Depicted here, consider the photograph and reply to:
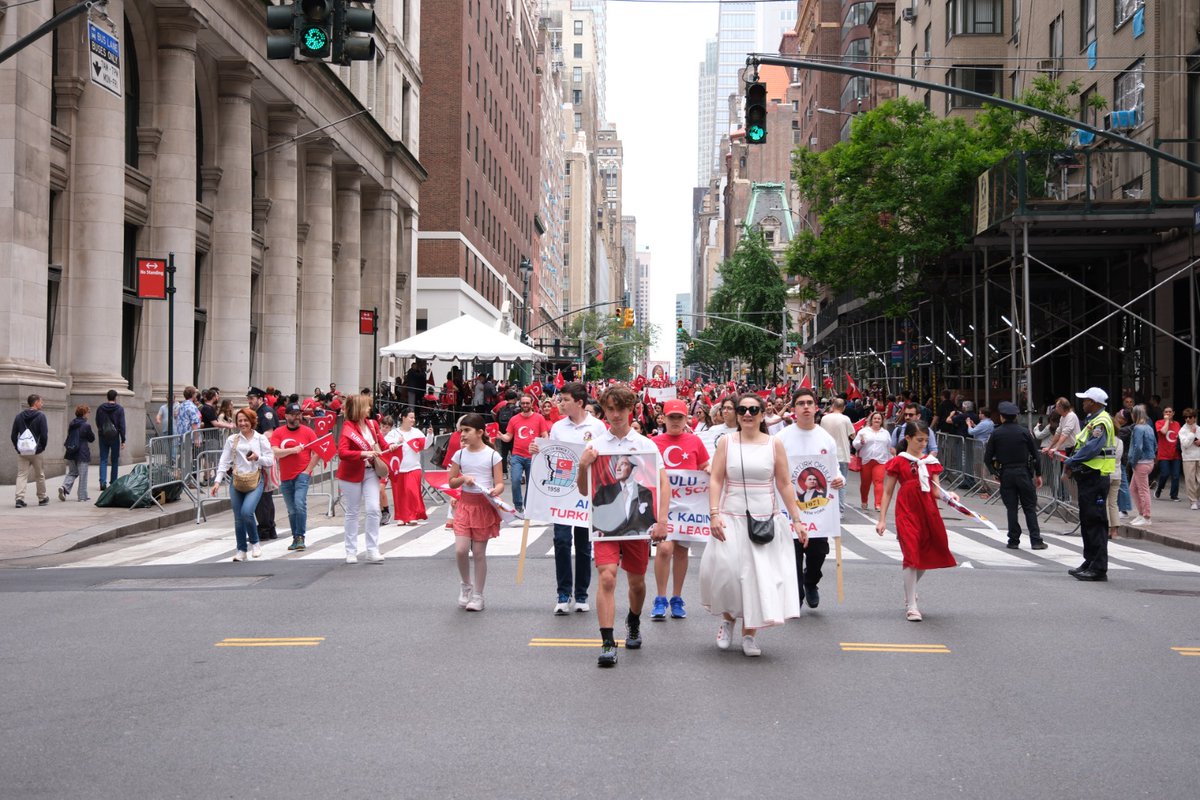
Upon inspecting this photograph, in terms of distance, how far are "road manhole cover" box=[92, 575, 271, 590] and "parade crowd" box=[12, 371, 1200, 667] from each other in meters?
1.49

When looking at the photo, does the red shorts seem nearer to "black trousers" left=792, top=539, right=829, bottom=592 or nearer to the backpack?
"black trousers" left=792, top=539, right=829, bottom=592

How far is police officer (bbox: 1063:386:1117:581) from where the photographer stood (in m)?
13.4

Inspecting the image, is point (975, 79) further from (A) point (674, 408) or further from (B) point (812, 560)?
(A) point (674, 408)

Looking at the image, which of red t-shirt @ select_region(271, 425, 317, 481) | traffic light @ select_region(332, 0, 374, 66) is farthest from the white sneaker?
red t-shirt @ select_region(271, 425, 317, 481)

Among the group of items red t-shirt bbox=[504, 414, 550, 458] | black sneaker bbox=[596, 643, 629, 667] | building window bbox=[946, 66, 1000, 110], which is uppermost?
building window bbox=[946, 66, 1000, 110]

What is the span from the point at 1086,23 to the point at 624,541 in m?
31.9

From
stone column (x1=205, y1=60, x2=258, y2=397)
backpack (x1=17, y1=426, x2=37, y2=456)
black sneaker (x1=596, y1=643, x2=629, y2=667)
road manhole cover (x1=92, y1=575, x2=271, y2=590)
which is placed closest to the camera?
black sneaker (x1=596, y1=643, x2=629, y2=667)

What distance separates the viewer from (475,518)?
1096 centimetres

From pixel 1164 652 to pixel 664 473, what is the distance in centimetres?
395

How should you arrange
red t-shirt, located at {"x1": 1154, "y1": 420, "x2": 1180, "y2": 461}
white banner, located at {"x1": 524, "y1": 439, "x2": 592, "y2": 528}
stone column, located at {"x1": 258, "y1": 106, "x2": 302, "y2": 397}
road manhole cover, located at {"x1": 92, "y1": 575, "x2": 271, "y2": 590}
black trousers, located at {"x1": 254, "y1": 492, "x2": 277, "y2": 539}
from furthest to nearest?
stone column, located at {"x1": 258, "y1": 106, "x2": 302, "y2": 397} → red t-shirt, located at {"x1": 1154, "y1": 420, "x2": 1180, "y2": 461} → black trousers, located at {"x1": 254, "y1": 492, "x2": 277, "y2": 539} → road manhole cover, located at {"x1": 92, "y1": 575, "x2": 271, "y2": 590} → white banner, located at {"x1": 524, "y1": 439, "x2": 592, "y2": 528}

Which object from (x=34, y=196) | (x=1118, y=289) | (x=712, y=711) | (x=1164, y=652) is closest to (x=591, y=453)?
(x=712, y=711)

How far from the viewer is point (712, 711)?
7422 millimetres

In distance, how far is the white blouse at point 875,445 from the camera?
2108cm

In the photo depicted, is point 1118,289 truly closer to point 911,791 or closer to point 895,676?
point 895,676
